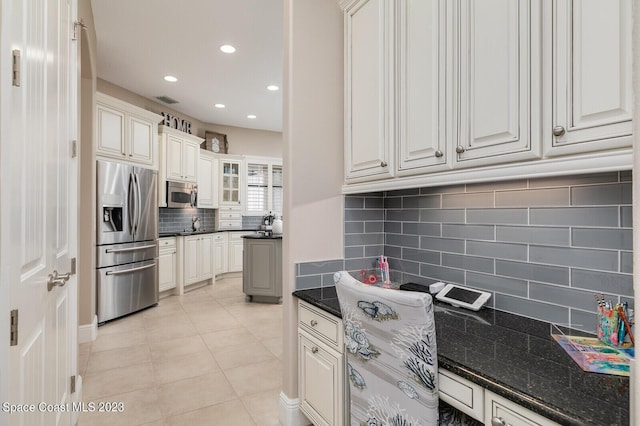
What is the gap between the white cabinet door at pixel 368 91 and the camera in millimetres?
1673

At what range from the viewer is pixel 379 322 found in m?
1.13

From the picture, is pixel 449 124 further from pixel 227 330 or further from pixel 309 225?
pixel 227 330

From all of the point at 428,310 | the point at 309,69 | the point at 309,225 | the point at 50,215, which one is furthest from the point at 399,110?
the point at 50,215

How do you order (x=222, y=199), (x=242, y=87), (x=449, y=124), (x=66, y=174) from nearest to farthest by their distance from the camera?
(x=449, y=124) → (x=66, y=174) → (x=242, y=87) → (x=222, y=199)

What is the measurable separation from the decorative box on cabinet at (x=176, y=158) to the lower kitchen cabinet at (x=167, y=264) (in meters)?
0.60

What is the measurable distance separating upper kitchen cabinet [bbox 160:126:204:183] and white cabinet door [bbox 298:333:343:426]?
4193 millimetres

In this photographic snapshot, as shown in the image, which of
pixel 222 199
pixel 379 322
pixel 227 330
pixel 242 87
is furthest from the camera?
pixel 222 199

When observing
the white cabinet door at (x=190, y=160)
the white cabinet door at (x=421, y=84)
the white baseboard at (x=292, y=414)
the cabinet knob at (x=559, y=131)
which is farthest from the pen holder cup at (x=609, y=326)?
the white cabinet door at (x=190, y=160)

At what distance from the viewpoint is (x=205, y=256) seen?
5711mm

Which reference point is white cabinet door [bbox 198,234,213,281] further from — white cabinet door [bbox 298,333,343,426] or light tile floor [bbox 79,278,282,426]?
white cabinet door [bbox 298,333,343,426]

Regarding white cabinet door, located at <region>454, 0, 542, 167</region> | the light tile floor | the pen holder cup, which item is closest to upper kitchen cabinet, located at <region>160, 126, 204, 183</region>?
the light tile floor

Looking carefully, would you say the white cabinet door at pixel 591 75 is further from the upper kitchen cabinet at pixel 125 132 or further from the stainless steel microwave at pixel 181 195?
the stainless steel microwave at pixel 181 195

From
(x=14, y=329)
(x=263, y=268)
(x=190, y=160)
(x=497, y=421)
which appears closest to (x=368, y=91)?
(x=497, y=421)

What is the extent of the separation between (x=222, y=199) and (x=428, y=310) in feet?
19.9
